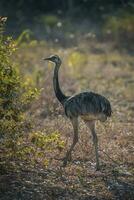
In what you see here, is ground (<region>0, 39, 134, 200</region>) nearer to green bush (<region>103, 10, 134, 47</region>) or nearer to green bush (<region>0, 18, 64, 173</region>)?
green bush (<region>0, 18, 64, 173</region>)

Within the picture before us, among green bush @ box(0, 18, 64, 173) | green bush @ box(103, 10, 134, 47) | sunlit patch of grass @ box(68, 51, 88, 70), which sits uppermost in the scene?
green bush @ box(103, 10, 134, 47)

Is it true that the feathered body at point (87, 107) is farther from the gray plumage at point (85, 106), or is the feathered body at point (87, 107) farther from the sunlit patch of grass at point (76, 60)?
the sunlit patch of grass at point (76, 60)

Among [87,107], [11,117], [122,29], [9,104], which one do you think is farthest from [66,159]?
[122,29]

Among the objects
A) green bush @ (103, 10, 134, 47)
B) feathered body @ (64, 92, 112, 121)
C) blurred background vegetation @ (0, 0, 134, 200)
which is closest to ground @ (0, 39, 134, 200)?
blurred background vegetation @ (0, 0, 134, 200)

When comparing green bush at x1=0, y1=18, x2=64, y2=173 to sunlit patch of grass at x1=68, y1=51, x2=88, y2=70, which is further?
sunlit patch of grass at x1=68, y1=51, x2=88, y2=70

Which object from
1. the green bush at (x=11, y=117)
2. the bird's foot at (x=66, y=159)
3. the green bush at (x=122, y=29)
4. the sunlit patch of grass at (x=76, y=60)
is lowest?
the bird's foot at (x=66, y=159)

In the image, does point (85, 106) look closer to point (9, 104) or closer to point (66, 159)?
point (66, 159)

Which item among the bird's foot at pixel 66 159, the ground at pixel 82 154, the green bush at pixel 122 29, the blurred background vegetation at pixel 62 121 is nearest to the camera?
the ground at pixel 82 154

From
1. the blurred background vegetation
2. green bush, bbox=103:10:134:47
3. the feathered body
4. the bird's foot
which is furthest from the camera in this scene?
green bush, bbox=103:10:134:47

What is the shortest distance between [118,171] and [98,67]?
29.8 feet

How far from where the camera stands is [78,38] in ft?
73.4

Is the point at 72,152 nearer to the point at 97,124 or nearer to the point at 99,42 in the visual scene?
the point at 97,124

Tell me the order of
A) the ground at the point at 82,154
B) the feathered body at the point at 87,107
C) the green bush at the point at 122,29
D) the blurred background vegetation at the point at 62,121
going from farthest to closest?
1. the green bush at the point at 122,29
2. the feathered body at the point at 87,107
3. the blurred background vegetation at the point at 62,121
4. the ground at the point at 82,154

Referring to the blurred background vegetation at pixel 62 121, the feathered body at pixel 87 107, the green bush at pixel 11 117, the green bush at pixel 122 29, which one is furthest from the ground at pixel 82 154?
the green bush at pixel 122 29
